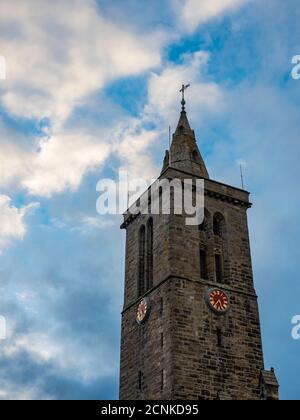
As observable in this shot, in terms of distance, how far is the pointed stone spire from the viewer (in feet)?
155

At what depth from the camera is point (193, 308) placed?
39312mm

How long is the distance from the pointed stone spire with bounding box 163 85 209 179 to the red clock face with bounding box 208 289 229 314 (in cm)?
874

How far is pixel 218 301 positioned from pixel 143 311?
181 inches

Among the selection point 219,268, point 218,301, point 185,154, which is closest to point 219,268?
point 219,268

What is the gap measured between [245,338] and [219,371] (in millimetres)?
3241

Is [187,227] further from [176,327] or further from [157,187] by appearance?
[176,327]

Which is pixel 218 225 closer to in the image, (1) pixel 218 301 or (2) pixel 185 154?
(2) pixel 185 154

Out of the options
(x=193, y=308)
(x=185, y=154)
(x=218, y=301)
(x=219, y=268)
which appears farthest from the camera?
(x=185, y=154)

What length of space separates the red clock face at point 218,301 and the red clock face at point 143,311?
12.5 ft

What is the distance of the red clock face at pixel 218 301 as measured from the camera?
A: 40.1 meters

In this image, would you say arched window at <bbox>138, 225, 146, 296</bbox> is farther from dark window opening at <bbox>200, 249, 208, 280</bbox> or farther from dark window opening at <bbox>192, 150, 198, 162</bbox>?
dark window opening at <bbox>192, 150, 198, 162</bbox>

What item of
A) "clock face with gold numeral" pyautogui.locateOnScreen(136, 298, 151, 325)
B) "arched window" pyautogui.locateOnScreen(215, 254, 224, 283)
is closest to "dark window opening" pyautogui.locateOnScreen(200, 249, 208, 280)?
"arched window" pyautogui.locateOnScreen(215, 254, 224, 283)

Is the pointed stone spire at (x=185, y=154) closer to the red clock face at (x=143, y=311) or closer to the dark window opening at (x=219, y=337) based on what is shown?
the red clock face at (x=143, y=311)
